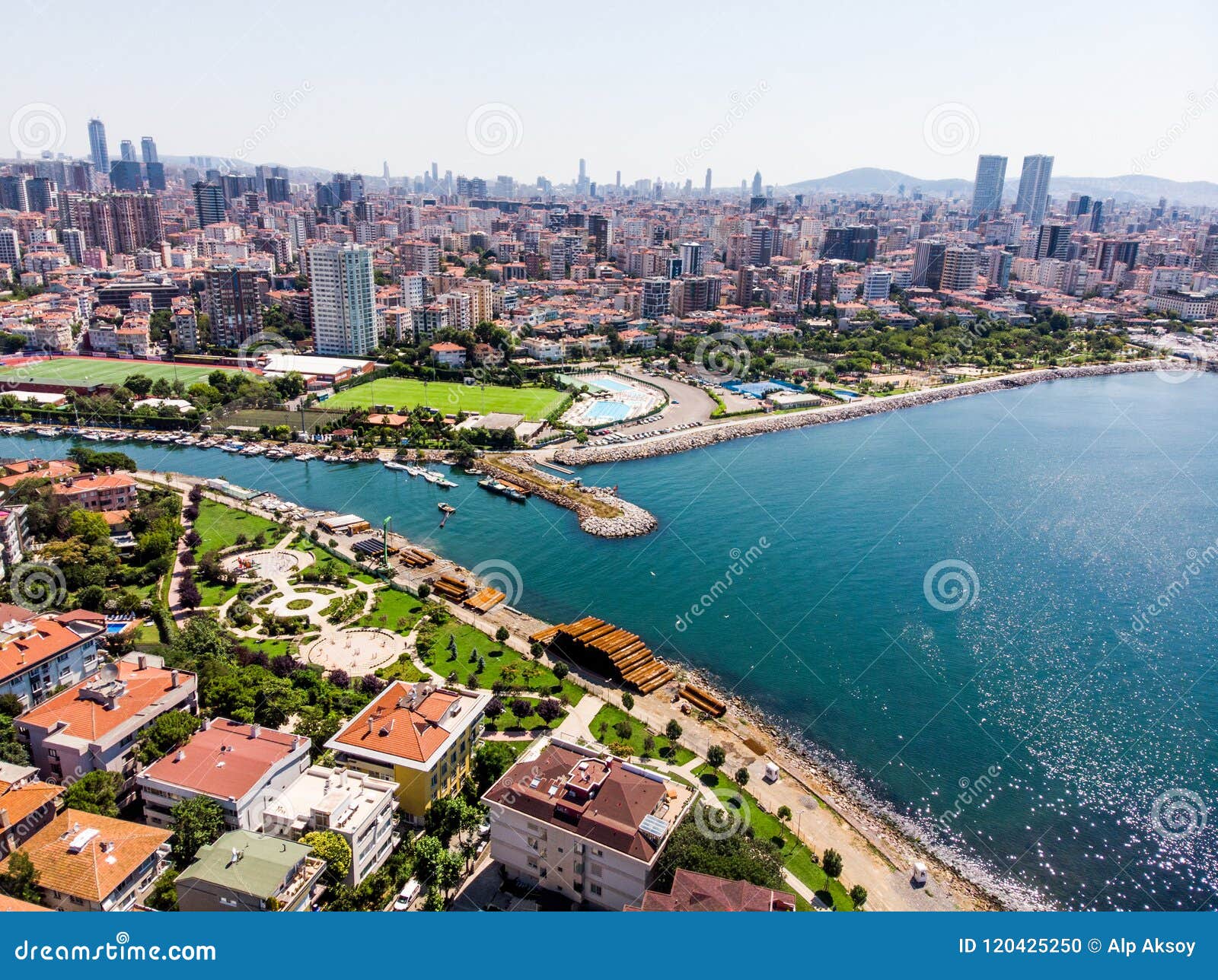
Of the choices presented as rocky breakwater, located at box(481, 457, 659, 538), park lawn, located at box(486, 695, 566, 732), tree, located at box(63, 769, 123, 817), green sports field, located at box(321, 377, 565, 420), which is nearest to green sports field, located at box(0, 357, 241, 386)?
green sports field, located at box(321, 377, 565, 420)

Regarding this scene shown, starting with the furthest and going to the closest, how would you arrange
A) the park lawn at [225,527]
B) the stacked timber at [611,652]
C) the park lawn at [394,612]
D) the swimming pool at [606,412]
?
the swimming pool at [606,412] → the park lawn at [225,527] → the park lawn at [394,612] → the stacked timber at [611,652]

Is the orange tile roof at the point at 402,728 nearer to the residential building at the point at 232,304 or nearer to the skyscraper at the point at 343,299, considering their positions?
the skyscraper at the point at 343,299

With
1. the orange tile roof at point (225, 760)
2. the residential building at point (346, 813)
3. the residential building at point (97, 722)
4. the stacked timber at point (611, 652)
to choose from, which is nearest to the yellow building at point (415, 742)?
the residential building at point (346, 813)

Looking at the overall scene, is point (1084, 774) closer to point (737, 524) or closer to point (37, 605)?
point (737, 524)

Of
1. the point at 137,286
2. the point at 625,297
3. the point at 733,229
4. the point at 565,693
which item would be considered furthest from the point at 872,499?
the point at 733,229

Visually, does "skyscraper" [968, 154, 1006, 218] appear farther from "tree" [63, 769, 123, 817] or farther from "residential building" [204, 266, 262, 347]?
"tree" [63, 769, 123, 817]

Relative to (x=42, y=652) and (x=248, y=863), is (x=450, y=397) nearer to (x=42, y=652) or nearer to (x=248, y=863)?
(x=42, y=652)
